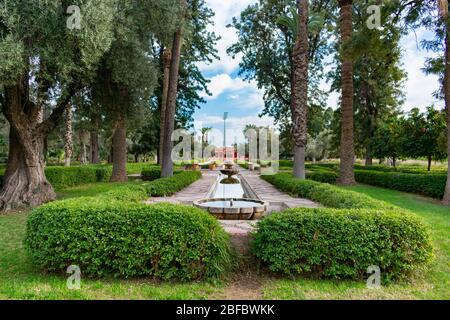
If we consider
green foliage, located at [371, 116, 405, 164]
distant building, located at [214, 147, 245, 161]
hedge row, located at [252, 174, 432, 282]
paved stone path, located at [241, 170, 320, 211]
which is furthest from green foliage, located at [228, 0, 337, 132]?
distant building, located at [214, 147, 245, 161]

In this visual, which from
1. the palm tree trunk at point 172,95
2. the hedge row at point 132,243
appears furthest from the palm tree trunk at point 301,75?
the hedge row at point 132,243

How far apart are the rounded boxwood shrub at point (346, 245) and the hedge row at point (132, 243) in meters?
0.70

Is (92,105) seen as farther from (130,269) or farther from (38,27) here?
(130,269)

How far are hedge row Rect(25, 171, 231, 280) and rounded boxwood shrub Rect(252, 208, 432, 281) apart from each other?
70cm

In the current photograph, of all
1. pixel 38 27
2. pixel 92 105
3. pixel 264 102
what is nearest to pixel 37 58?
pixel 38 27

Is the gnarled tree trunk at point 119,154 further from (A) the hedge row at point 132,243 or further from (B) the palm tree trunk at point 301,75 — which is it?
(A) the hedge row at point 132,243

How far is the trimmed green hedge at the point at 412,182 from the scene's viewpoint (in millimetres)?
10477

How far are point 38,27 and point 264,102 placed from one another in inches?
774

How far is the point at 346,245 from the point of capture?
11.5ft

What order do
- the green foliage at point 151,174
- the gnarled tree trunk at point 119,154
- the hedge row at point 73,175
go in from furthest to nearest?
1. the green foliage at point 151,174
2. the gnarled tree trunk at point 119,154
3. the hedge row at point 73,175

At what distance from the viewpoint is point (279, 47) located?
857 inches

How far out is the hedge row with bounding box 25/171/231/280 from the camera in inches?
138

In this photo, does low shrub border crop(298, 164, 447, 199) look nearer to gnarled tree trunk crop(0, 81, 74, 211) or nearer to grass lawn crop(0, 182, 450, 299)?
grass lawn crop(0, 182, 450, 299)

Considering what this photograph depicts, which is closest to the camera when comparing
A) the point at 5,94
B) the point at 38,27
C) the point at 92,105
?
the point at 38,27
